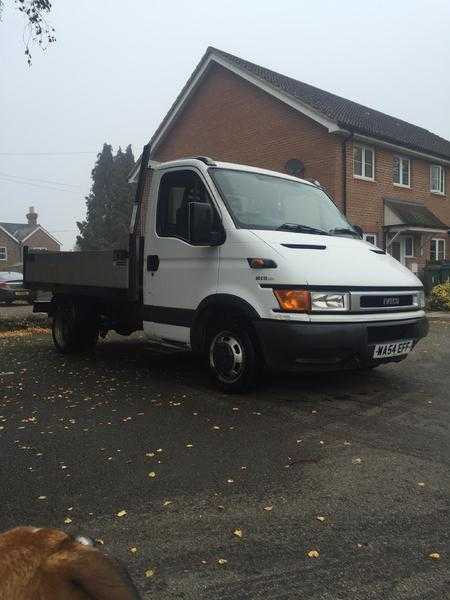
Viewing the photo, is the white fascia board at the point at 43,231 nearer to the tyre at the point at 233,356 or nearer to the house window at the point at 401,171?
the house window at the point at 401,171

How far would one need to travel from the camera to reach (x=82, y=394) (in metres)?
5.83

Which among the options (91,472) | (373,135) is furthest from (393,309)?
(373,135)

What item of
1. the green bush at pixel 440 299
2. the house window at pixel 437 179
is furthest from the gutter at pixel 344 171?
the house window at pixel 437 179

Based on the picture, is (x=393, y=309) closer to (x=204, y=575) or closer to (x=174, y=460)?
(x=174, y=460)

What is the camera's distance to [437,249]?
24062 millimetres

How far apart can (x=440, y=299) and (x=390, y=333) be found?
38.3 ft

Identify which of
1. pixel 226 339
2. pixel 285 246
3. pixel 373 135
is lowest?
pixel 226 339

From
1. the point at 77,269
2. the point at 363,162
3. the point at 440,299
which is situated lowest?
the point at 440,299

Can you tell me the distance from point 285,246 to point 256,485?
246 cm

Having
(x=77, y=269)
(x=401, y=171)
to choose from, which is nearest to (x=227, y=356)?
(x=77, y=269)

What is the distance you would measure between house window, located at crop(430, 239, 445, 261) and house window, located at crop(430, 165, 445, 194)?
7.39 ft

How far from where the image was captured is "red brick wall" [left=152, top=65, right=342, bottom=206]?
1967 cm

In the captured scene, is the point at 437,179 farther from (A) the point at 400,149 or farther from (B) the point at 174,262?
(B) the point at 174,262

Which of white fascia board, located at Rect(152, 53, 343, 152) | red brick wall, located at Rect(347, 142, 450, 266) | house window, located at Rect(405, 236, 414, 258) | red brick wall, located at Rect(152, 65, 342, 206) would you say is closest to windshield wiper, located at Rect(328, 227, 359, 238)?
red brick wall, located at Rect(152, 65, 342, 206)
